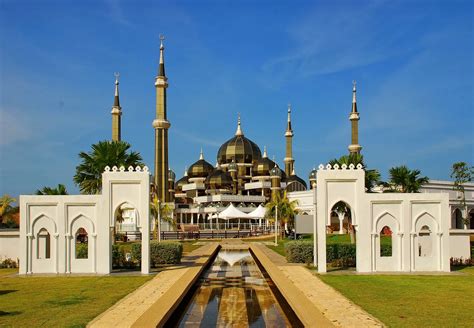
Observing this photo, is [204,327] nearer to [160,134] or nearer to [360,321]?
[360,321]

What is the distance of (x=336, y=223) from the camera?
227 feet

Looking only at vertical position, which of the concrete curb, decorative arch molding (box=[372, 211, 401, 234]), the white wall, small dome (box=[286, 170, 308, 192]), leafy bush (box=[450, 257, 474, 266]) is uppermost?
small dome (box=[286, 170, 308, 192])

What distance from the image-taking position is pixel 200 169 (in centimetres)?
10131

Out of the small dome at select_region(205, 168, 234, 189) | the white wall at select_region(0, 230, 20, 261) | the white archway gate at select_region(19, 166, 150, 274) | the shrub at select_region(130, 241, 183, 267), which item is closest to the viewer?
the white archway gate at select_region(19, 166, 150, 274)

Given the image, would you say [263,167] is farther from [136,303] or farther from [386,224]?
[136,303]

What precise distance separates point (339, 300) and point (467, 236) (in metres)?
13.4

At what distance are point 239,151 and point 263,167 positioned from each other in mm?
6872

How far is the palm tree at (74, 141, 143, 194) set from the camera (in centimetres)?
3184

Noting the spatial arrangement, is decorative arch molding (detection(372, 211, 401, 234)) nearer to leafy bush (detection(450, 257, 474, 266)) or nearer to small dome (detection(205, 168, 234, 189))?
leafy bush (detection(450, 257, 474, 266))

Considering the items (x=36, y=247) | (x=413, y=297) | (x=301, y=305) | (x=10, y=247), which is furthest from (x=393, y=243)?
(x=10, y=247)

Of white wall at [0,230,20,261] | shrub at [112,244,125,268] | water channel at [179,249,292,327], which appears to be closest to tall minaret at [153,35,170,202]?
white wall at [0,230,20,261]

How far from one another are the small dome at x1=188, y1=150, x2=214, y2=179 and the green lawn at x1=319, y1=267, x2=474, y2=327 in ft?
263

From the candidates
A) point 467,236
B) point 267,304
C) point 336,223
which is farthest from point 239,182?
point 267,304

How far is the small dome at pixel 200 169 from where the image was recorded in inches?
3984
